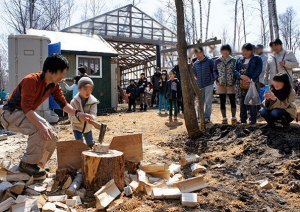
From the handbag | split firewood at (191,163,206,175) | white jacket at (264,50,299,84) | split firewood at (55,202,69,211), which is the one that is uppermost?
white jacket at (264,50,299,84)

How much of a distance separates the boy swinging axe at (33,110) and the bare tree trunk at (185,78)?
9.64 ft

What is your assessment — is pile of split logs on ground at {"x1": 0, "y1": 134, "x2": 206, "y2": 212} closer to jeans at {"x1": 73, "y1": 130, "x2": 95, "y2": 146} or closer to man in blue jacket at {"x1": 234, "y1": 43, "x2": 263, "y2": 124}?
jeans at {"x1": 73, "y1": 130, "x2": 95, "y2": 146}

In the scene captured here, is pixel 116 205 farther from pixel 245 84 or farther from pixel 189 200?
pixel 245 84

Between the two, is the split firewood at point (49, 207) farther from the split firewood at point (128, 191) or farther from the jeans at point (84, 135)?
the jeans at point (84, 135)

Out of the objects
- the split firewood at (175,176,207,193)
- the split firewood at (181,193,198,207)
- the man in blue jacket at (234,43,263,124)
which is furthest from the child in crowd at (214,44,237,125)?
the split firewood at (181,193,198,207)

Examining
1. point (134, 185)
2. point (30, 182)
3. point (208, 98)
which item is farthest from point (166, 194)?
point (208, 98)

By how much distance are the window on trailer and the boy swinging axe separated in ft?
36.3

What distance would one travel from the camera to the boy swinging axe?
3.97 m

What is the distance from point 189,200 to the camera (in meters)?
3.63

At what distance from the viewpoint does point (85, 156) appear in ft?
13.3

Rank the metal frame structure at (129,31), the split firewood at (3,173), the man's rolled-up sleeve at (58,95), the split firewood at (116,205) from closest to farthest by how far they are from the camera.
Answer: the split firewood at (116,205) < the split firewood at (3,173) < the man's rolled-up sleeve at (58,95) < the metal frame structure at (129,31)

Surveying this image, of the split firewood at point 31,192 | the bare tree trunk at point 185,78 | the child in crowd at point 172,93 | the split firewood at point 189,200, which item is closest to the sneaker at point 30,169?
the split firewood at point 31,192

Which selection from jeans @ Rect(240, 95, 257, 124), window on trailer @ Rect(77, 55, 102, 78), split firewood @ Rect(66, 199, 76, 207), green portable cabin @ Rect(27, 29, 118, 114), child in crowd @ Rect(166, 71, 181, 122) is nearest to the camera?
split firewood @ Rect(66, 199, 76, 207)

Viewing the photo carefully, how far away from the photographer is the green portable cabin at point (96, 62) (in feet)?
49.1
